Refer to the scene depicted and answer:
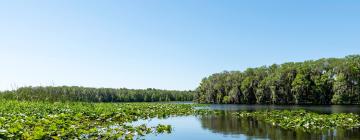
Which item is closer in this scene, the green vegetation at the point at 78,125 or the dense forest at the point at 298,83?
the green vegetation at the point at 78,125

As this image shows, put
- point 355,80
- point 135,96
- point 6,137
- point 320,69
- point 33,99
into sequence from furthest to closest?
point 135,96 → point 320,69 → point 355,80 → point 33,99 → point 6,137

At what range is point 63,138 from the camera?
13.7 meters

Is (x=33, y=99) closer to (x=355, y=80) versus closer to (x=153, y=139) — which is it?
(x=153, y=139)

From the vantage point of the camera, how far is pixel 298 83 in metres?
82.6

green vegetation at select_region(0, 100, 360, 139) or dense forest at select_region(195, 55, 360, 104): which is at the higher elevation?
dense forest at select_region(195, 55, 360, 104)

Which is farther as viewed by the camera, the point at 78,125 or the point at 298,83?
the point at 298,83

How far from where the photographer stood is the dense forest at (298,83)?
76.2 m

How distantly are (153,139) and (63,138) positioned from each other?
175 inches

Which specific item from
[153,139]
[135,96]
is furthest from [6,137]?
[135,96]

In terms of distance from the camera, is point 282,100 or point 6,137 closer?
point 6,137

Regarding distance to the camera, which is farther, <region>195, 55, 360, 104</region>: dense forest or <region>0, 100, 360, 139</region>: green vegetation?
<region>195, 55, 360, 104</region>: dense forest

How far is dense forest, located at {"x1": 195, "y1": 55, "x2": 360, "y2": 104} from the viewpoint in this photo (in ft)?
250

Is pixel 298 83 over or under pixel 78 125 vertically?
over

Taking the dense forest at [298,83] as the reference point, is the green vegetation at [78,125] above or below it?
below
